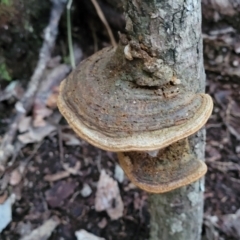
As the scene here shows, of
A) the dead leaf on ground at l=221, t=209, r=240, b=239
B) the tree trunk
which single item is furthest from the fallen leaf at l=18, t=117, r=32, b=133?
the tree trunk

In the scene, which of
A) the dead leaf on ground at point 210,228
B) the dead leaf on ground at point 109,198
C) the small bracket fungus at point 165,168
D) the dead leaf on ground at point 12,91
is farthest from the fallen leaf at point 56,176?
the small bracket fungus at point 165,168

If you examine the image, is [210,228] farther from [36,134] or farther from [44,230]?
[36,134]

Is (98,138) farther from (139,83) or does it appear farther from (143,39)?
(143,39)

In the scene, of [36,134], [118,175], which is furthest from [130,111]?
[36,134]

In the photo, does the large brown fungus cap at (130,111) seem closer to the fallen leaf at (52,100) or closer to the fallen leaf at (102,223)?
the fallen leaf at (102,223)

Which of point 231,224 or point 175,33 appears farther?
point 231,224

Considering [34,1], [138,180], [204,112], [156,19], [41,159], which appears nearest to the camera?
[156,19]

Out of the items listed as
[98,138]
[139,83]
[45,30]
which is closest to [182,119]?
[139,83]
